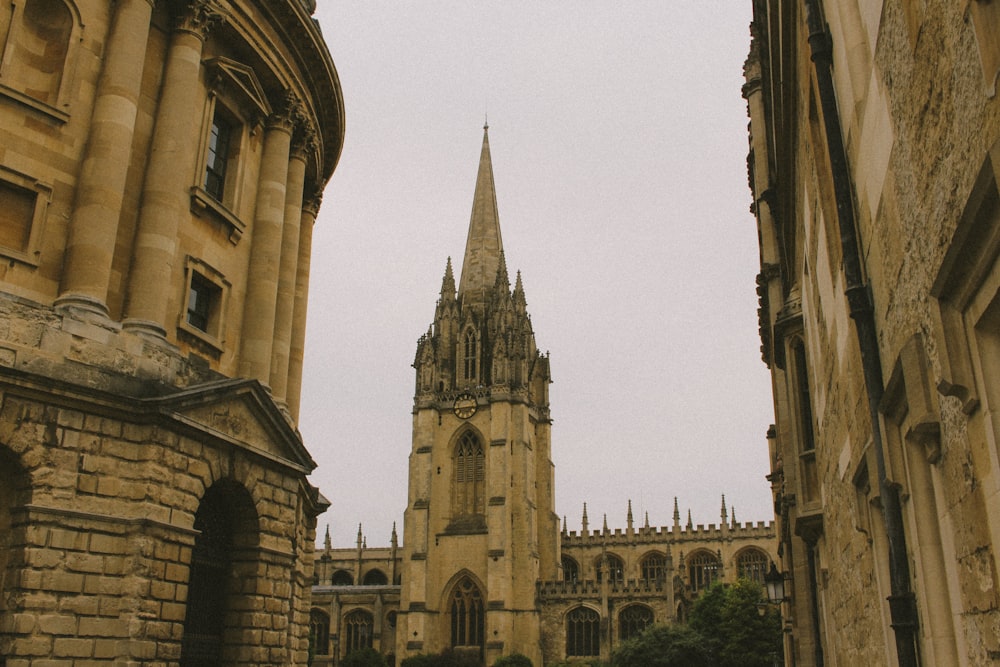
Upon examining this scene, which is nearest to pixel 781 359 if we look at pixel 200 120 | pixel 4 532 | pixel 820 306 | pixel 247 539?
pixel 820 306

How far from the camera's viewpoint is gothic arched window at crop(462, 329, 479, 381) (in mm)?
73000

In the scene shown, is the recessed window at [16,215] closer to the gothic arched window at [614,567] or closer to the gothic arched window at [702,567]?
the gothic arched window at [614,567]

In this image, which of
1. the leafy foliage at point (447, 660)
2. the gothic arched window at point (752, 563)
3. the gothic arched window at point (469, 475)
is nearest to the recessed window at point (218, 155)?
the leafy foliage at point (447, 660)

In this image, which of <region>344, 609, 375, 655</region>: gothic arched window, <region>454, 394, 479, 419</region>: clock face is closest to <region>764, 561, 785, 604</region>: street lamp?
<region>454, 394, 479, 419</region>: clock face

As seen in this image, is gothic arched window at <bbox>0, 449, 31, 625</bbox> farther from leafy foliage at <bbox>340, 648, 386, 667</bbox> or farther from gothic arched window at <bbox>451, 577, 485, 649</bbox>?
gothic arched window at <bbox>451, 577, 485, 649</bbox>

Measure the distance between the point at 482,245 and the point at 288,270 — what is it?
2452 inches

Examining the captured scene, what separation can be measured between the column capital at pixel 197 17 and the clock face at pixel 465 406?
56.4 m

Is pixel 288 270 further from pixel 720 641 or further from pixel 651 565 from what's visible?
pixel 651 565

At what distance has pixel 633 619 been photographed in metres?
66.1

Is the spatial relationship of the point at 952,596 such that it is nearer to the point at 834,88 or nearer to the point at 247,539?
the point at 834,88

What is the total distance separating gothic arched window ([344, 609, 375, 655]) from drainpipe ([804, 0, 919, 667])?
7426cm

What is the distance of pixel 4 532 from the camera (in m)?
11.2

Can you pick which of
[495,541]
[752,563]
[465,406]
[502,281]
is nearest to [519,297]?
[502,281]

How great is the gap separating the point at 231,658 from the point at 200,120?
9.48m
